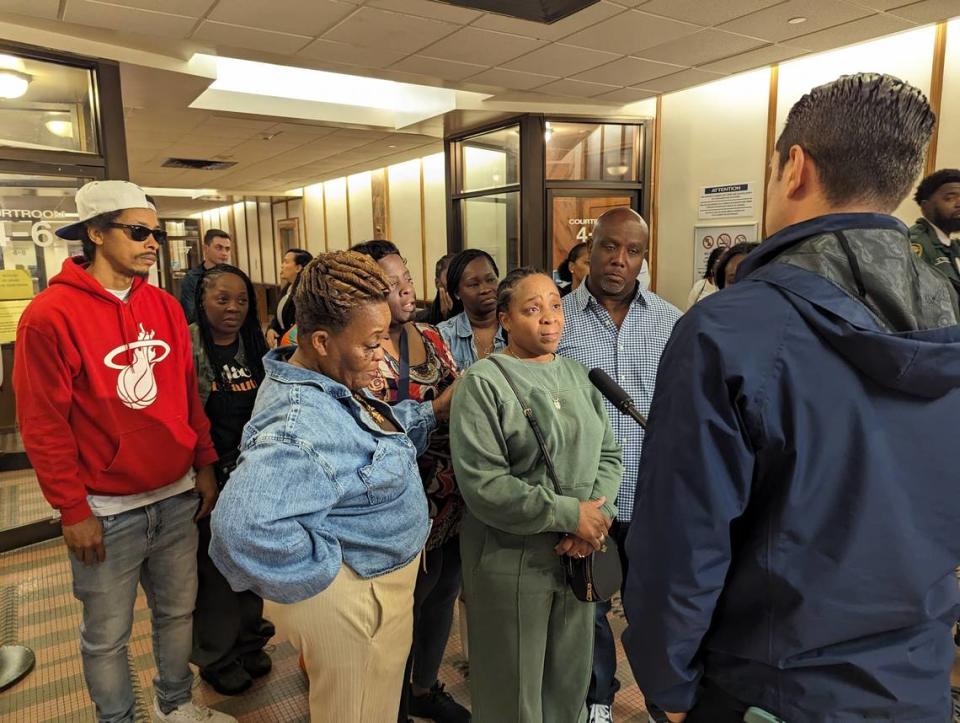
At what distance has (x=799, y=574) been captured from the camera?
0.88 m

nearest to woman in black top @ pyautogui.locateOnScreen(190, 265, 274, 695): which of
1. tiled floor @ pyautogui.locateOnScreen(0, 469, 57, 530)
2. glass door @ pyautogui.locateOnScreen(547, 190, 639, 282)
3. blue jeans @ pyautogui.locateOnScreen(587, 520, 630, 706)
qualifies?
blue jeans @ pyautogui.locateOnScreen(587, 520, 630, 706)

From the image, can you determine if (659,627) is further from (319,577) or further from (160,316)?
(160,316)

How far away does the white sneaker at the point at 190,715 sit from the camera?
2067mm

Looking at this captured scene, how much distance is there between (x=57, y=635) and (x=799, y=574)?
10.6ft

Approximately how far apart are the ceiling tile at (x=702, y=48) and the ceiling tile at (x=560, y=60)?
344 mm

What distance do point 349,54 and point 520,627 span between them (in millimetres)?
4115

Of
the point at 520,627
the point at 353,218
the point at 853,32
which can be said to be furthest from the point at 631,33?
the point at 353,218

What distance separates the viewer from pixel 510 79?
5156 millimetres

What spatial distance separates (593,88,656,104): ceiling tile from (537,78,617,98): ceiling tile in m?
0.08

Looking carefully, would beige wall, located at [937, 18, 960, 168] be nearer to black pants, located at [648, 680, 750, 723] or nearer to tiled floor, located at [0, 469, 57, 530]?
black pants, located at [648, 680, 750, 723]

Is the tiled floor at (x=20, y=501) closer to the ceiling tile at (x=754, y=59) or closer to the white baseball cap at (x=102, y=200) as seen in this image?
the white baseball cap at (x=102, y=200)

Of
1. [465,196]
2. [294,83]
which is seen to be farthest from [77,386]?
[465,196]

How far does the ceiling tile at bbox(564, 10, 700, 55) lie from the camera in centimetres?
385

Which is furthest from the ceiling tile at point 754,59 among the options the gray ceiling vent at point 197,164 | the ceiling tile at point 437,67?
the gray ceiling vent at point 197,164
